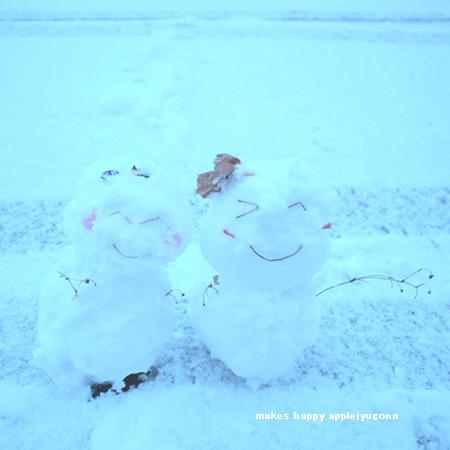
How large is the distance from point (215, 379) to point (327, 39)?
4321 mm

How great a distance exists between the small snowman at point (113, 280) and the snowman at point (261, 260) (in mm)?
135

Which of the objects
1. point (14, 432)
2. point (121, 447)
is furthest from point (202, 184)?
point (14, 432)

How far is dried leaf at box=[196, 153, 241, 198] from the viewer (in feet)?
4.23

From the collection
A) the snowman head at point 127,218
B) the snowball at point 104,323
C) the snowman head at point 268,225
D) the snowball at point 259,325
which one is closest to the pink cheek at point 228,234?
the snowman head at point 268,225

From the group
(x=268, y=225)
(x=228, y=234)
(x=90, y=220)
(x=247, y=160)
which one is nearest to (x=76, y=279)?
(x=90, y=220)

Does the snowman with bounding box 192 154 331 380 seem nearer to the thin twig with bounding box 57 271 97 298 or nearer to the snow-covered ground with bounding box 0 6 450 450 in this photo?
the snow-covered ground with bounding box 0 6 450 450

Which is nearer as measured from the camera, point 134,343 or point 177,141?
point 134,343

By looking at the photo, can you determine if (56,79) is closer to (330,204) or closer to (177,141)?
(177,141)

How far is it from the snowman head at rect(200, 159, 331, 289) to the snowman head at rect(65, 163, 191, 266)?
13 cm

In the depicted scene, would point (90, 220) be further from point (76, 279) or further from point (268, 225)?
point (268, 225)

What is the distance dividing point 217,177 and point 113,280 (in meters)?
0.49

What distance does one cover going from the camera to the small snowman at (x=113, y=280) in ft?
4.04

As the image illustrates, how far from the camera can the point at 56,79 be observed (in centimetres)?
388

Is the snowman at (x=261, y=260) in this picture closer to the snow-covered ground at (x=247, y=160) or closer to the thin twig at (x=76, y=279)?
the snow-covered ground at (x=247, y=160)
